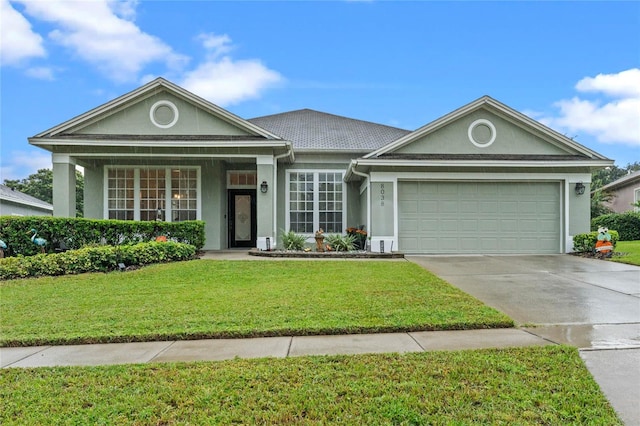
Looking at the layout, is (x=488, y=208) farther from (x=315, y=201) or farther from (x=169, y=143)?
(x=169, y=143)

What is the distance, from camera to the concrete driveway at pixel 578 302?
3.00 metres

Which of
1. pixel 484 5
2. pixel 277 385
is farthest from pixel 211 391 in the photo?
pixel 484 5

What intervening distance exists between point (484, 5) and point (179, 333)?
42.3ft

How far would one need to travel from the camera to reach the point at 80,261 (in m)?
8.13

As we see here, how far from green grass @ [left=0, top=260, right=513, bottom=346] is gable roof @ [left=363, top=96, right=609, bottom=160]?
17.3 ft

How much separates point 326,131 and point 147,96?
7086 mm

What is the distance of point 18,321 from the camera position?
4711 millimetres

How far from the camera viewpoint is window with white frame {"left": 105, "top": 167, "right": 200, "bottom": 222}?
12.6 metres

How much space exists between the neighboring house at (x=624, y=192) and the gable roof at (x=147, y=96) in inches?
935

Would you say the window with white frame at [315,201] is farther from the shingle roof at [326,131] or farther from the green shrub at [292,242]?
the green shrub at [292,242]

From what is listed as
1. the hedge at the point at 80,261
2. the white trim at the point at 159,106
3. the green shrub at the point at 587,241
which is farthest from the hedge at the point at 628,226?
the hedge at the point at 80,261

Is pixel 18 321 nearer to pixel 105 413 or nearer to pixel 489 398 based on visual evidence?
pixel 105 413

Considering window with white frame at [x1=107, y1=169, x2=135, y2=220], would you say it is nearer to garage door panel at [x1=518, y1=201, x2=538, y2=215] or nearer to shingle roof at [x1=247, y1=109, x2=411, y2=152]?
shingle roof at [x1=247, y1=109, x2=411, y2=152]

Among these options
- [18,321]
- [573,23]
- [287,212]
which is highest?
[573,23]
